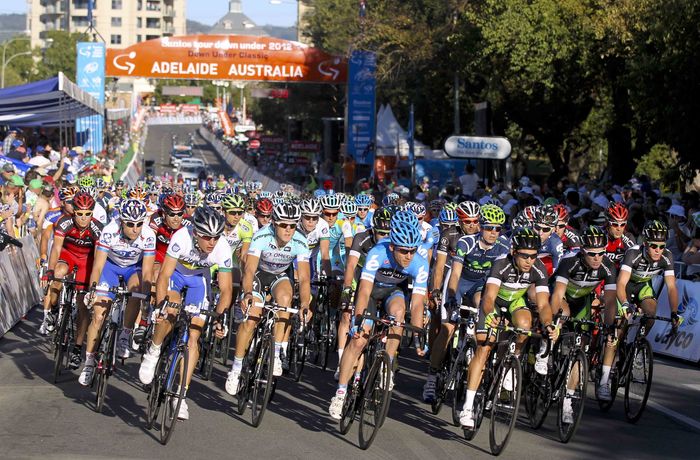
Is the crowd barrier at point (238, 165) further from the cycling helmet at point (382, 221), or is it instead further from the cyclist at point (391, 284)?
the cyclist at point (391, 284)

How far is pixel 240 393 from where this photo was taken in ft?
36.1

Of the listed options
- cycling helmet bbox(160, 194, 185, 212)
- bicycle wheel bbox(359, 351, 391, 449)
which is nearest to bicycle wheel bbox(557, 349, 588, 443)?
bicycle wheel bbox(359, 351, 391, 449)

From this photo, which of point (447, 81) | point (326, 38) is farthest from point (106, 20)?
point (447, 81)

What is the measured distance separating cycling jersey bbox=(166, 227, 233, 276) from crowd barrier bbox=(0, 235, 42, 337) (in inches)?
240

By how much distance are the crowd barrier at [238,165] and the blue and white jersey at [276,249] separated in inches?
1523

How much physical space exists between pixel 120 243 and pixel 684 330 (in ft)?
25.8

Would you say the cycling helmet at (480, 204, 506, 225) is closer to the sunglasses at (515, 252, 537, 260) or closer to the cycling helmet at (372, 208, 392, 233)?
the cycling helmet at (372, 208, 392, 233)

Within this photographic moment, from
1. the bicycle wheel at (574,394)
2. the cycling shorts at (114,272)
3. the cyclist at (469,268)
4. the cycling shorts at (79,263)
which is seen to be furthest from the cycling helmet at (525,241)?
the cycling shorts at (79,263)

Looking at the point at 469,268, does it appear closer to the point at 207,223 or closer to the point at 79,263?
the point at 207,223

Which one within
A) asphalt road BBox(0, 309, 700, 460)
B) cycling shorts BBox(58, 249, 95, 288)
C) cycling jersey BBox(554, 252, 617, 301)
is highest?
cycling jersey BBox(554, 252, 617, 301)

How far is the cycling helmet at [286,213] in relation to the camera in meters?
11.4

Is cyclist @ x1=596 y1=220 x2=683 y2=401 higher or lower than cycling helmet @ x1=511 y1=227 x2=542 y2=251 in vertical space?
lower

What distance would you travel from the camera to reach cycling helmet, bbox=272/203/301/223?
11.4 m

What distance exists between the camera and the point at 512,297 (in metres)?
10.6
